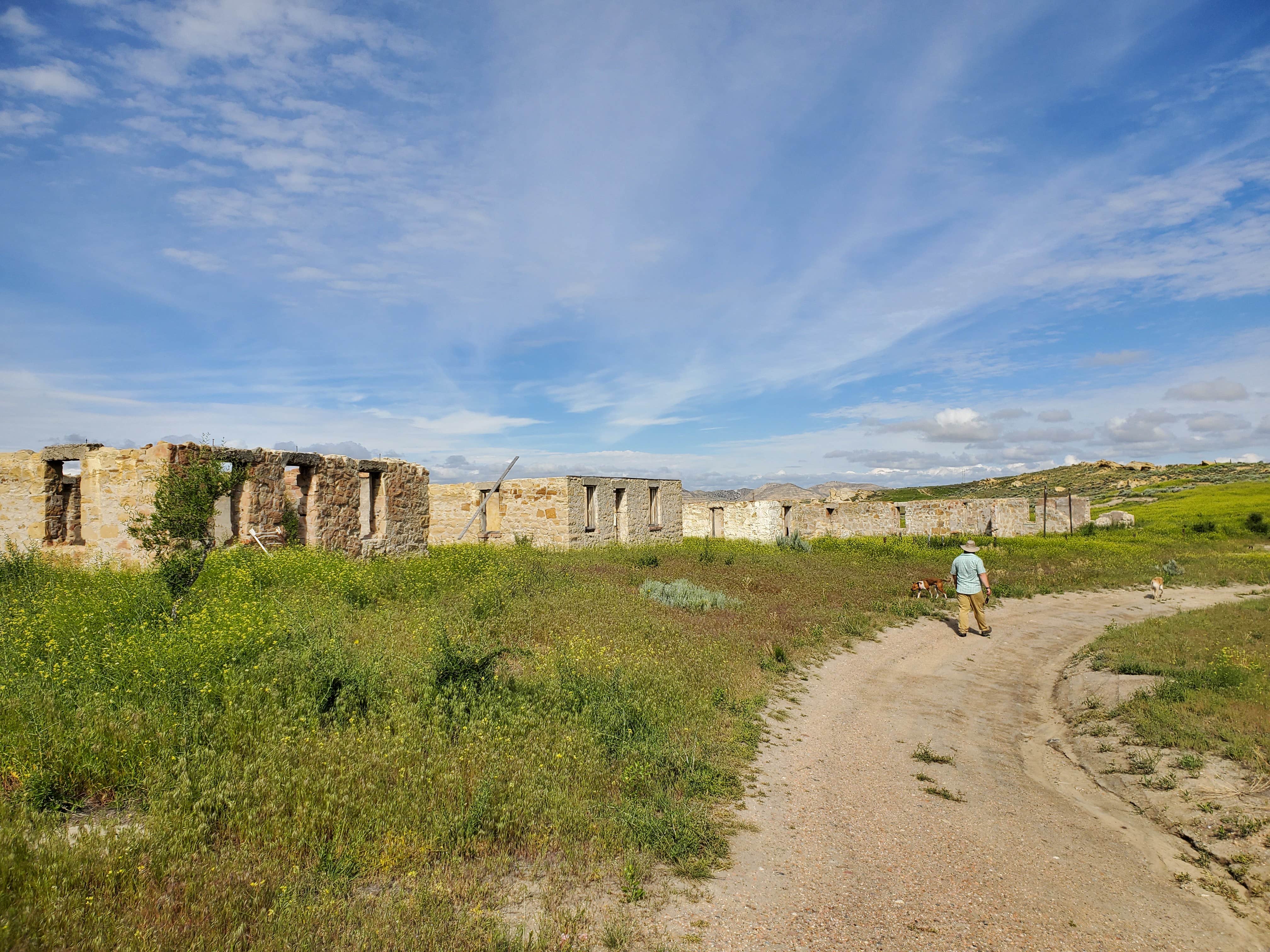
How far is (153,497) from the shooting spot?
1088cm

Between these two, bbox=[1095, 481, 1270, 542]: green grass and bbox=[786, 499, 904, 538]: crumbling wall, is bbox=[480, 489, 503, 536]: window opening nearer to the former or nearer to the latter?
bbox=[786, 499, 904, 538]: crumbling wall

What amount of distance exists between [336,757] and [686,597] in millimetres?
8554

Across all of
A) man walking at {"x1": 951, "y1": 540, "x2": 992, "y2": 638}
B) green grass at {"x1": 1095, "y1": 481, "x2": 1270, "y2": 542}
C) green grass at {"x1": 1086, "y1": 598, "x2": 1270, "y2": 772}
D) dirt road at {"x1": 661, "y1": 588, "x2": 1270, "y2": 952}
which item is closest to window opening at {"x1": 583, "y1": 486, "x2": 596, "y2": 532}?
man walking at {"x1": 951, "y1": 540, "x2": 992, "y2": 638}

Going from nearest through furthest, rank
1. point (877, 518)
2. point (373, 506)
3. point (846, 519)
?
point (373, 506) → point (877, 518) → point (846, 519)

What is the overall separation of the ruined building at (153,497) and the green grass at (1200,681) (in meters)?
12.5

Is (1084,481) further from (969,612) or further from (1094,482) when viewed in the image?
(969,612)

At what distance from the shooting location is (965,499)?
28.4 m

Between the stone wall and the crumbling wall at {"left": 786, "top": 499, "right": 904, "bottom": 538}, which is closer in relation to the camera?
the stone wall

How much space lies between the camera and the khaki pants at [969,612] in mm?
12016

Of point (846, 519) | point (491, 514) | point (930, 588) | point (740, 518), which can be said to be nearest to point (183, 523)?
point (491, 514)

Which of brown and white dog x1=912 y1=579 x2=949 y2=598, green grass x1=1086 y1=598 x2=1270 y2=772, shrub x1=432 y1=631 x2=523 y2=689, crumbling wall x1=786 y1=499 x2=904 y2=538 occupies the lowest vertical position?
green grass x1=1086 y1=598 x2=1270 y2=772

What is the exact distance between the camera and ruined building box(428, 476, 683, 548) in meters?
21.2

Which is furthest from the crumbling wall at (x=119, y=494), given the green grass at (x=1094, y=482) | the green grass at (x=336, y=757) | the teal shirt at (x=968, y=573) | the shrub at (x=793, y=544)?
the green grass at (x=1094, y=482)

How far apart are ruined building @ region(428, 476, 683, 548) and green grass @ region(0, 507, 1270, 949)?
11232mm
